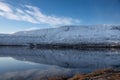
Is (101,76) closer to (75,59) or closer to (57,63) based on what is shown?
(57,63)

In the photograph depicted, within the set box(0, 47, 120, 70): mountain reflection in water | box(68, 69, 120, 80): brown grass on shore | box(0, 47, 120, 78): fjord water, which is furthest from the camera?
box(0, 47, 120, 70): mountain reflection in water

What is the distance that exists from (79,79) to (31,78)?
7.40 m

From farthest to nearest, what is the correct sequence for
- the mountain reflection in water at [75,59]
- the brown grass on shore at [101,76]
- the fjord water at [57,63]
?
the mountain reflection in water at [75,59], the fjord water at [57,63], the brown grass on shore at [101,76]

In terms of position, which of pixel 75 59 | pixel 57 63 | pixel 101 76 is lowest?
pixel 57 63

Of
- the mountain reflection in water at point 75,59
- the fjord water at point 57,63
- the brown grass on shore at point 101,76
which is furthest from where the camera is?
the mountain reflection in water at point 75,59

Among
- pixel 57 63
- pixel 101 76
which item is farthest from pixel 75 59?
pixel 101 76

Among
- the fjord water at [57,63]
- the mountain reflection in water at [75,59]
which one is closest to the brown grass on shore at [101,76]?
the fjord water at [57,63]

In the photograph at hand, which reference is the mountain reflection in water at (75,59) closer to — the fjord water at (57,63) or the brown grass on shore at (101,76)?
the fjord water at (57,63)

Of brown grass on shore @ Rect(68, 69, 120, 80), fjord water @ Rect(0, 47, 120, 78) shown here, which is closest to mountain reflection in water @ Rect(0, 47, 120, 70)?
fjord water @ Rect(0, 47, 120, 78)

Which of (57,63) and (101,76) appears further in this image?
(57,63)

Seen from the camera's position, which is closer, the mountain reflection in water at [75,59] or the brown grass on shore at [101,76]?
the brown grass on shore at [101,76]

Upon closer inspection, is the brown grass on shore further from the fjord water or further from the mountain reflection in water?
the mountain reflection in water

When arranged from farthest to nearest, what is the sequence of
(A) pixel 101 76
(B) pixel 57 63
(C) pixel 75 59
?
1. (C) pixel 75 59
2. (B) pixel 57 63
3. (A) pixel 101 76

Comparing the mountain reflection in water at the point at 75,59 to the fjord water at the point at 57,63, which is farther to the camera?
the mountain reflection in water at the point at 75,59
